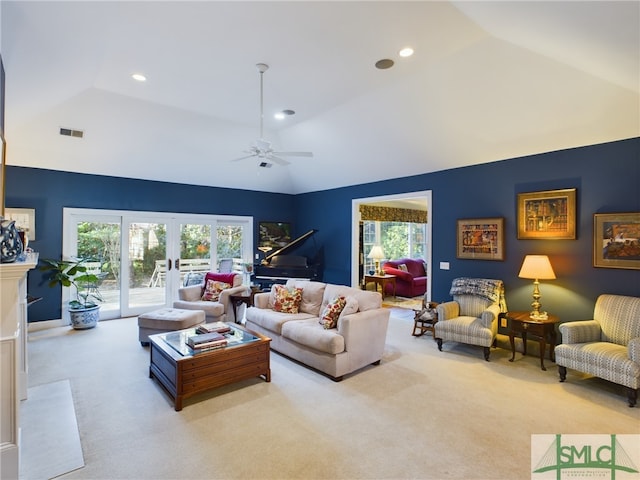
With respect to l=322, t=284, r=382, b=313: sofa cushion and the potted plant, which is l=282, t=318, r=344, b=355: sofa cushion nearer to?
l=322, t=284, r=382, b=313: sofa cushion

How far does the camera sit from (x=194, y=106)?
488cm

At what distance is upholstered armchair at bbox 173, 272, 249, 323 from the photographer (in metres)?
5.25

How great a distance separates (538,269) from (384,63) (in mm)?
3138

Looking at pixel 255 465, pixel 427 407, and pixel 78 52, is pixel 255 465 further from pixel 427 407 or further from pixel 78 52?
pixel 78 52

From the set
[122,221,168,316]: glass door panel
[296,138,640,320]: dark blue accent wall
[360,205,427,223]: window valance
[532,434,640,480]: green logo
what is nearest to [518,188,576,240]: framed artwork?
[296,138,640,320]: dark blue accent wall

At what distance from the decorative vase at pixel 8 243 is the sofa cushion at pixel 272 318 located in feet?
9.17

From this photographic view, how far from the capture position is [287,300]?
15.8 feet

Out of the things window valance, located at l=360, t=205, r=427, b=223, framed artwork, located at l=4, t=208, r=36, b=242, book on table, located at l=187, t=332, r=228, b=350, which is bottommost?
book on table, located at l=187, t=332, r=228, b=350

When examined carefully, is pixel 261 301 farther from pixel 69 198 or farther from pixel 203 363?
pixel 69 198

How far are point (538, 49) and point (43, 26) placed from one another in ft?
14.0

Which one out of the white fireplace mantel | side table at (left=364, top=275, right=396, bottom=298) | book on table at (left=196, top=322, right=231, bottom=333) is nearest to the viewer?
the white fireplace mantel

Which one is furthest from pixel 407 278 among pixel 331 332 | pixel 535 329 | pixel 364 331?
pixel 331 332

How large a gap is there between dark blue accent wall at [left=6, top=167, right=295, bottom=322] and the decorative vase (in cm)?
424

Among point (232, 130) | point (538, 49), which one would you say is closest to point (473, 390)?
point (538, 49)
